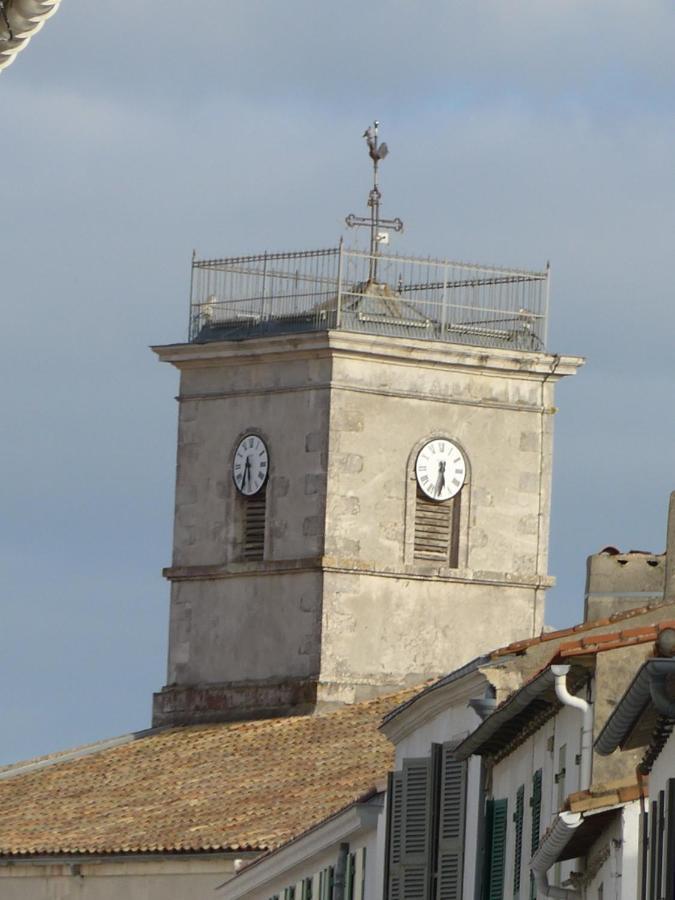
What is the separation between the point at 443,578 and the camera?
65.6 metres

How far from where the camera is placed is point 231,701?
67.1 m

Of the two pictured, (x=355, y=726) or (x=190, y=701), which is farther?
(x=190, y=701)

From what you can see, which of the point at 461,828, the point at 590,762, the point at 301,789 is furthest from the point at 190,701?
the point at 590,762

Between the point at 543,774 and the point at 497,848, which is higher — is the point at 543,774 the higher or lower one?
the higher one

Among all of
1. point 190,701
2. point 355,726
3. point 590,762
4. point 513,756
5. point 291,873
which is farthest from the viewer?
point 190,701

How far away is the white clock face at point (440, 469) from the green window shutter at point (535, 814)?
33877 mm

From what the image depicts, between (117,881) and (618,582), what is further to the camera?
(117,881)

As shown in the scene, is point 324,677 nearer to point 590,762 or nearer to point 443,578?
point 443,578

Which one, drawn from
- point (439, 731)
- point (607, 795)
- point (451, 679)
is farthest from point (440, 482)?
point (607, 795)

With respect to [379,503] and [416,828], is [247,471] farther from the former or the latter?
[416,828]

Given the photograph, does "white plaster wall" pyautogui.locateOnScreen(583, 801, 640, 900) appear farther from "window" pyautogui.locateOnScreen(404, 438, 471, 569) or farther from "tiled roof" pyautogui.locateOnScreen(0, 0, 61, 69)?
"window" pyautogui.locateOnScreen(404, 438, 471, 569)

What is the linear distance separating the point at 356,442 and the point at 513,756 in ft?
107

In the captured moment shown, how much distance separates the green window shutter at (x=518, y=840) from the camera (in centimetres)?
3241

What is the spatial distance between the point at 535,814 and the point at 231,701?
117 ft
